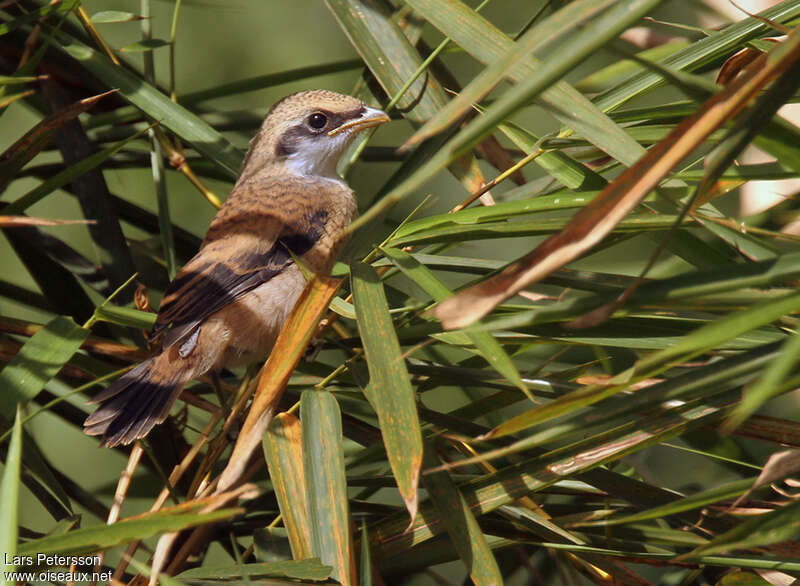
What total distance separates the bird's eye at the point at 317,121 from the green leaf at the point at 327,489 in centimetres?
165

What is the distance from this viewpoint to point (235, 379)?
3.31 meters

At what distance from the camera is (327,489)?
166cm

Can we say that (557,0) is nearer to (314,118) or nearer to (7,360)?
(314,118)

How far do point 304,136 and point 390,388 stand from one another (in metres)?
1.90

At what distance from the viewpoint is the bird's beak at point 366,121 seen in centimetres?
281

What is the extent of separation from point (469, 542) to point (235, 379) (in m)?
1.76

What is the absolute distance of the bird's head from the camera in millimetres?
3172

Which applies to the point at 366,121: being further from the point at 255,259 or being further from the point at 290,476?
the point at 290,476

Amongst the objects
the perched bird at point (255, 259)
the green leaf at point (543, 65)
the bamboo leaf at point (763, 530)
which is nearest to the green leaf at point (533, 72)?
the green leaf at point (543, 65)

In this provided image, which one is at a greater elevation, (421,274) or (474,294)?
(421,274)

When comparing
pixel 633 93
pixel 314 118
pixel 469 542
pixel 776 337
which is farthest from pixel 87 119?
pixel 776 337

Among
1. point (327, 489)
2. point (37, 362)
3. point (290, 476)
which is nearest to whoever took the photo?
point (327, 489)

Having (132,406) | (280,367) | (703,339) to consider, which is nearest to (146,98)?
(132,406)

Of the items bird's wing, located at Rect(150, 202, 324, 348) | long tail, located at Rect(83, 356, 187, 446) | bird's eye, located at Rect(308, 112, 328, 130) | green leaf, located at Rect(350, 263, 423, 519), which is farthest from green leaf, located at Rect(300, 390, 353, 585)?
bird's eye, located at Rect(308, 112, 328, 130)
